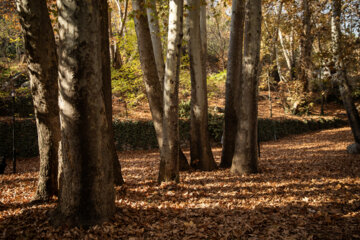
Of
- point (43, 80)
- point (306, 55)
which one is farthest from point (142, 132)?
point (306, 55)

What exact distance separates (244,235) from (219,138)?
12.7m

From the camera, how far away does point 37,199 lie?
14.1ft

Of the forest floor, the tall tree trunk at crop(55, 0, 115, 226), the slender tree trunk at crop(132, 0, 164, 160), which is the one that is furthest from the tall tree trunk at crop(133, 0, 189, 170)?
the tall tree trunk at crop(55, 0, 115, 226)

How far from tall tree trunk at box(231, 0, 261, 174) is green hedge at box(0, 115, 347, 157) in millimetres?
8645

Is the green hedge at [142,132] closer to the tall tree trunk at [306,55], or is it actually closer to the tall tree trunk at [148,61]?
the tall tree trunk at [306,55]

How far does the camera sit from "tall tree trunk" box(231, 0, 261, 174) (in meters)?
6.15

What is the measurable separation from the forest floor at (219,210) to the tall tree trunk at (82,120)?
0.33m

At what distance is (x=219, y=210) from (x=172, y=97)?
258cm

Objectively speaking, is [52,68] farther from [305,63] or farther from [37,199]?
[305,63]

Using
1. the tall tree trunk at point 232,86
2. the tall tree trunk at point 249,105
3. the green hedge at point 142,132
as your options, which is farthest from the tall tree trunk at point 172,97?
the green hedge at point 142,132

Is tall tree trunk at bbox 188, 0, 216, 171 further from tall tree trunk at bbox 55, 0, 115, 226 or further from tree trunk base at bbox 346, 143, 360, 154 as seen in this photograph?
tree trunk base at bbox 346, 143, 360, 154

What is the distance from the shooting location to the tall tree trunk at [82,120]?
2846mm

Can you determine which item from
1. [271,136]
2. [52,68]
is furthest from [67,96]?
[271,136]

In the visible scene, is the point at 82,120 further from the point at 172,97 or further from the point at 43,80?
the point at 172,97
